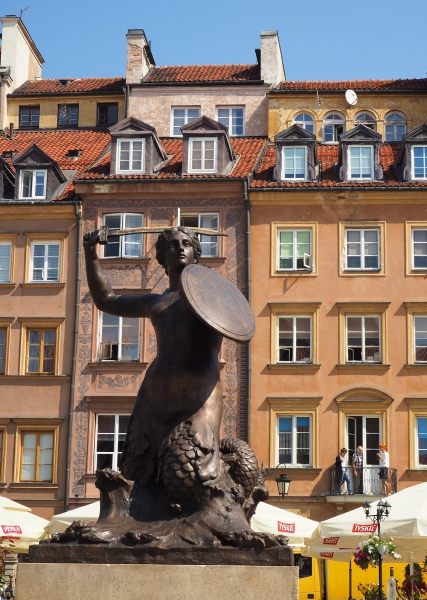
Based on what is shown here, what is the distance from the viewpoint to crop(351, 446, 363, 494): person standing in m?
30.8

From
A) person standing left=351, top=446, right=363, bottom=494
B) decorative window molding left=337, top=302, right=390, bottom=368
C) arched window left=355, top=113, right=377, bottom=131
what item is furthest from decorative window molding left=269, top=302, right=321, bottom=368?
arched window left=355, top=113, right=377, bottom=131

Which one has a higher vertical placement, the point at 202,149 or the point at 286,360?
the point at 202,149

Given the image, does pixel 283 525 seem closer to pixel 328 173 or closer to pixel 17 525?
pixel 17 525

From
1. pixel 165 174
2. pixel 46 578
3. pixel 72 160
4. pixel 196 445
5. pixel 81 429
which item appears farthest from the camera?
pixel 72 160

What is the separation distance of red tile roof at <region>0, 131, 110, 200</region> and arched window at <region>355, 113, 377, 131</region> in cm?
894

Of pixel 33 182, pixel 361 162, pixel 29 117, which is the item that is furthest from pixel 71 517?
pixel 29 117

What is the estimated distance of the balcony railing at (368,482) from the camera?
101 ft

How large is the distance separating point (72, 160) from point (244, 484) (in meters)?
31.2

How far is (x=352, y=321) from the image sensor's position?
32531 millimetres

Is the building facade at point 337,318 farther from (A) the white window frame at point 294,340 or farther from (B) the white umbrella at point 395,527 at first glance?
(B) the white umbrella at point 395,527

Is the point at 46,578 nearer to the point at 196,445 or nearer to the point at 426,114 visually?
the point at 196,445

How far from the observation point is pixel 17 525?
19.0m

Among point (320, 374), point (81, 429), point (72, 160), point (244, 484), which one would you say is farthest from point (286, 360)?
point (244, 484)

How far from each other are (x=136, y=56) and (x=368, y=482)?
1882 centimetres
